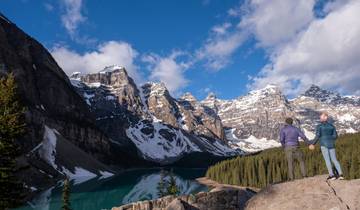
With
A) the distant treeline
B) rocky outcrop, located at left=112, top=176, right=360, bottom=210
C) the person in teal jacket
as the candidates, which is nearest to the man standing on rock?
the person in teal jacket

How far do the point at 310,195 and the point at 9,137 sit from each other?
2387 cm

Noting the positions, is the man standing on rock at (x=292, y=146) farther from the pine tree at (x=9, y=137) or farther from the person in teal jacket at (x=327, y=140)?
the pine tree at (x=9, y=137)

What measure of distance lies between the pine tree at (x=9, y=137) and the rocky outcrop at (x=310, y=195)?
814 inches

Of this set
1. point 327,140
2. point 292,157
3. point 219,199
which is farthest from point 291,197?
point 219,199

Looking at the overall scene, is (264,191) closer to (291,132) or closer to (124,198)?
(291,132)

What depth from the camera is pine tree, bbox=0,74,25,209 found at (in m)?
34.1

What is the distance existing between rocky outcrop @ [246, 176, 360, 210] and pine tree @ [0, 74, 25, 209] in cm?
2066

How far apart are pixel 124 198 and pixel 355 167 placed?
2893 inches

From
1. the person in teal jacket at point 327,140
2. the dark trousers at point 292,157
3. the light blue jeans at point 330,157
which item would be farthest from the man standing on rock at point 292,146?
the light blue jeans at point 330,157

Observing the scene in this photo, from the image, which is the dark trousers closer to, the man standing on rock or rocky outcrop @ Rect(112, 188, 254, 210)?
the man standing on rock

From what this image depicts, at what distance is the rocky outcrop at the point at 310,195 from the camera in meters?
20.2

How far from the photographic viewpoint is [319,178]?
22.1 meters

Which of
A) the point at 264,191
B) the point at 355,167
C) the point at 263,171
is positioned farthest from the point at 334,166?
the point at 263,171

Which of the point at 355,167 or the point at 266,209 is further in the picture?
the point at 355,167
